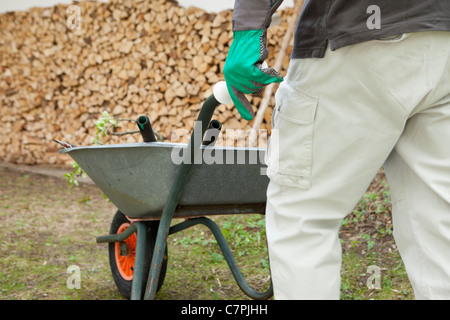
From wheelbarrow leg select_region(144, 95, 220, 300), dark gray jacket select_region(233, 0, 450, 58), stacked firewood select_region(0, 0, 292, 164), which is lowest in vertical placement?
wheelbarrow leg select_region(144, 95, 220, 300)

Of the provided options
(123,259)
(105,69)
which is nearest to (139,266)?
(123,259)

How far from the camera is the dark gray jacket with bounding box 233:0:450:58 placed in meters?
0.83

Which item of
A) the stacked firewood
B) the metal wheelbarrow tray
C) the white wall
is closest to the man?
the metal wheelbarrow tray

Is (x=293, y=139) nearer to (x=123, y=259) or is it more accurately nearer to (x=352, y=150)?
(x=352, y=150)

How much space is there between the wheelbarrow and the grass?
61 centimetres

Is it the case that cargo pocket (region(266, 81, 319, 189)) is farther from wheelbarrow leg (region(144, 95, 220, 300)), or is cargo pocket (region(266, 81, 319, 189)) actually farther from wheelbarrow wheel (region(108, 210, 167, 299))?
wheelbarrow wheel (region(108, 210, 167, 299))

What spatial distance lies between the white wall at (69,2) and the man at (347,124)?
3.76 meters

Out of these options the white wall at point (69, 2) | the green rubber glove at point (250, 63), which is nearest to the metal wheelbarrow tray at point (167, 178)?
the green rubber glove at point (250, 63)

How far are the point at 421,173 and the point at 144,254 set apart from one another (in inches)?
43.0

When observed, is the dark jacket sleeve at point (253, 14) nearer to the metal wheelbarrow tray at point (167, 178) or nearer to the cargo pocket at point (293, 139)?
the cargo pocket at point (293, 139)

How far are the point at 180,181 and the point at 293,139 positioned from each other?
693 millimetres

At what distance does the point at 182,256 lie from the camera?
282 centimetres
